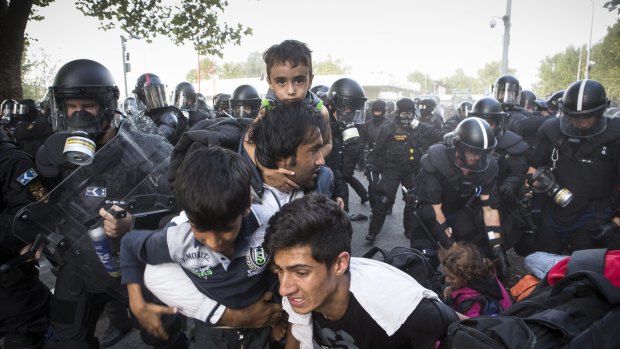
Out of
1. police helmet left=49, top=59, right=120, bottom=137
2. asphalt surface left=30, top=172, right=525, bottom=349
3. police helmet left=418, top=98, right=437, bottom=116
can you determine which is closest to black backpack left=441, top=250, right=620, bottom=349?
police helmet left=49, top=59, right=120, bottom=137

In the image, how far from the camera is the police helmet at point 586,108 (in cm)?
315

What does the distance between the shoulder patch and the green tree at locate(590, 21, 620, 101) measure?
35.1 m

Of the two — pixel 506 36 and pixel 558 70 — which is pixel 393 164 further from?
pixel 558 70

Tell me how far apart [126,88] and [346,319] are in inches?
1020

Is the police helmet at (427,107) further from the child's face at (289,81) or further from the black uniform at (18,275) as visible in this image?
the black uniform at (18,275)

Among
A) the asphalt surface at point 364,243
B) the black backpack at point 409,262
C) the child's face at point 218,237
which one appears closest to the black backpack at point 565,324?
the black backpack at point 409,262

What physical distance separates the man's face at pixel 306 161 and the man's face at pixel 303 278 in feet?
1.29

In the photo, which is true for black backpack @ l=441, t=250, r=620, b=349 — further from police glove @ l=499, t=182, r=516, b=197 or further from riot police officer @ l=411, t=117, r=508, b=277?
police glove @ l=499, t=182, r=516, b=197

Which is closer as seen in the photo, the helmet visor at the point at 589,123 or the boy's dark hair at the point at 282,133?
the boy's dark hair at the point at 282,133

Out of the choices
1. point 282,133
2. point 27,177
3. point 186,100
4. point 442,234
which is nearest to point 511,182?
point 442,234

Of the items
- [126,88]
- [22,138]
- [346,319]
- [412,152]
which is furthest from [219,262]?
[126,88]

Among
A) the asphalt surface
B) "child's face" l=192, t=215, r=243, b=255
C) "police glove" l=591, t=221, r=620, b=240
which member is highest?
"child's face" l=192, t=215, r=243, b=255

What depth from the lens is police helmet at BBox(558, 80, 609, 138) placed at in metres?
3.15

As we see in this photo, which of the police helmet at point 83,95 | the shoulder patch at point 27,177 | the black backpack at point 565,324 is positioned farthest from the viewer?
the police helmet at point 83,95
